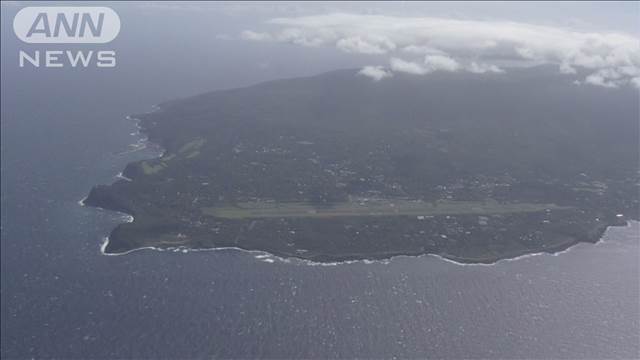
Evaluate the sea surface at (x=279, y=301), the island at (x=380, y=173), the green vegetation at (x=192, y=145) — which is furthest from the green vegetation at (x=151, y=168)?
the sea surface at (x=279, y=301)

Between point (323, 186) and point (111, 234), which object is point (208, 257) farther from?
point (323, 186)

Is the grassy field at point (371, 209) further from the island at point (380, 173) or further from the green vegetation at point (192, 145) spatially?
the green vegetation at point (192, 145)

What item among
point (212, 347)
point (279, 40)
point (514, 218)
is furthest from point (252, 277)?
point (279, 40)

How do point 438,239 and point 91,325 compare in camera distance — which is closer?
point 91,325

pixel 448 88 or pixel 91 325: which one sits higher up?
pixel 91 325

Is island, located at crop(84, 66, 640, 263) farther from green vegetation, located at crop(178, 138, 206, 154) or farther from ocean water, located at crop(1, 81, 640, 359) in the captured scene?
ocean water, located at crop(1, 81, 640, 359)

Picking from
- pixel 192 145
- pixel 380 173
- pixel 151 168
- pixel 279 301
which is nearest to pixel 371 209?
pixel 380 173

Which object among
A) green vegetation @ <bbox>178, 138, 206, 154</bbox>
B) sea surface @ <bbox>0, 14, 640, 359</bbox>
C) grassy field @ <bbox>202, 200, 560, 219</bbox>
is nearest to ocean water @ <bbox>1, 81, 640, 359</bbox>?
sea surface @ <bbox>0, 14, 640, 359</bbox>
